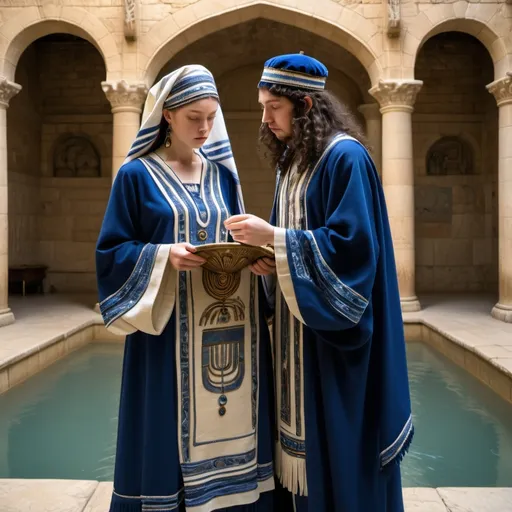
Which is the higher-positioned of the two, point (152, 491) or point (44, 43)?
point (44, 43)

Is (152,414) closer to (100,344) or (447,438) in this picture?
(447,438)

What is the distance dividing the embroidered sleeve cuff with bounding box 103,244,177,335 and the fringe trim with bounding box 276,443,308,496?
0.64m

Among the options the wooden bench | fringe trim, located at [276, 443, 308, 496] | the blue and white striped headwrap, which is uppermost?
the blue and white striped headwrap

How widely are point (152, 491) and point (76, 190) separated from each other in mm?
10231

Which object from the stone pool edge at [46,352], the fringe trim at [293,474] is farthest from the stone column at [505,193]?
the fringe trim at [293,474]

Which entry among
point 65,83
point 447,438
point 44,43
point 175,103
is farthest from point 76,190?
point 175,103

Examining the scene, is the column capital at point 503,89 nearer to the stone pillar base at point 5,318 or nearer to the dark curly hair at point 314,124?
the dark curly hair at point 314,124

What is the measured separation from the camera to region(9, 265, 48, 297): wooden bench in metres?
9.96

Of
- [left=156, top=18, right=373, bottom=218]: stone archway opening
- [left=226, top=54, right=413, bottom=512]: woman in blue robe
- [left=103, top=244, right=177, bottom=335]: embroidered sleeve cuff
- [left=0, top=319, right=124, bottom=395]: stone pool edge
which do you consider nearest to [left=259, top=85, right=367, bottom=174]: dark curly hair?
[left=226, top=54, right=413, bottom=512]: woman in blue robe

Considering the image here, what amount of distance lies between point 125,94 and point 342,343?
23.1 feet

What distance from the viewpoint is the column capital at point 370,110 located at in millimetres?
10117

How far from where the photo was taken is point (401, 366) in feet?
6.11

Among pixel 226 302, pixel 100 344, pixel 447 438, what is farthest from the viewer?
pixel 100 344

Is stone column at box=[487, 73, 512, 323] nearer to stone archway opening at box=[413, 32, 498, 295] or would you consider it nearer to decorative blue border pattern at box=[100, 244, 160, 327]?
stone archway opening at box=[413, 32, 498, 295]
